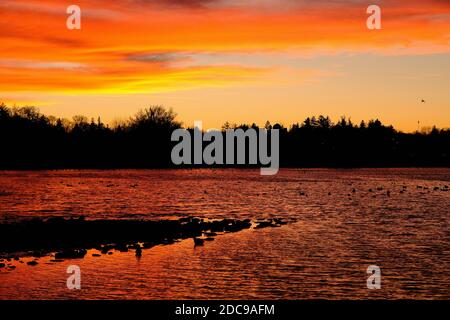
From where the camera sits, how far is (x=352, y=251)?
1515 inches

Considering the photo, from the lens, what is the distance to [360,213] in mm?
65438

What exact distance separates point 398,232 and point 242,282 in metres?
22.7
